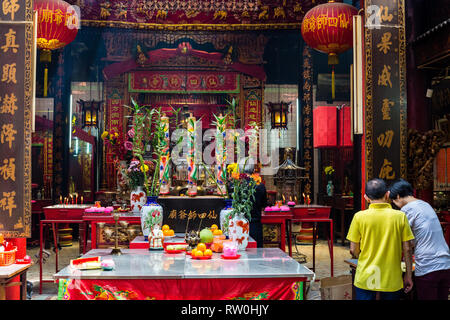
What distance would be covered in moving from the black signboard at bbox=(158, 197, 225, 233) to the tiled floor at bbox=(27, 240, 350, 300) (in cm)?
120

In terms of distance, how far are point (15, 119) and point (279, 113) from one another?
20.8 ft

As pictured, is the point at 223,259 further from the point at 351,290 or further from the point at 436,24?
the point at 436,24

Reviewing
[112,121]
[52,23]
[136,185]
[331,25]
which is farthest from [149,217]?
[112,121]

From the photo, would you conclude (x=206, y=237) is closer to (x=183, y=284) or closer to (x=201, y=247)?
(x=201, y=247)

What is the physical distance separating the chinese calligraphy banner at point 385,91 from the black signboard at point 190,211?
154cm

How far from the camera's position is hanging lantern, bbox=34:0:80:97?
589 cm

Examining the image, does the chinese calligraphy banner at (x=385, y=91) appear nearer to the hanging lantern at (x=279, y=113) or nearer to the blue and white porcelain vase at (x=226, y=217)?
the blue and white porcelain vase at (x=226, y=217)

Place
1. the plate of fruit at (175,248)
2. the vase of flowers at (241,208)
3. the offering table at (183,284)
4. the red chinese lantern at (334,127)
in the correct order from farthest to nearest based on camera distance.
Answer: the red chinese lantern at (334,127) < the vase of flowers at (241,208) < the plate of fruit at (175,248) < the offering table at (183,284)

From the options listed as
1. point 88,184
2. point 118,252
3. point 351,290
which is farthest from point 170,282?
point 88,184

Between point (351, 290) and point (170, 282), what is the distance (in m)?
1.58

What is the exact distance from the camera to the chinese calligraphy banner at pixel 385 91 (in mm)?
4320

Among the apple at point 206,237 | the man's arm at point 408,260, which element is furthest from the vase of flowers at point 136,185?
the man's arm at point 408,260

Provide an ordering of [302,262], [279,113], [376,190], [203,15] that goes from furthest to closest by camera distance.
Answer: [203,15]
[279,113]
[302,262]
[376,190]

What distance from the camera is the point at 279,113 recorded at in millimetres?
9523
